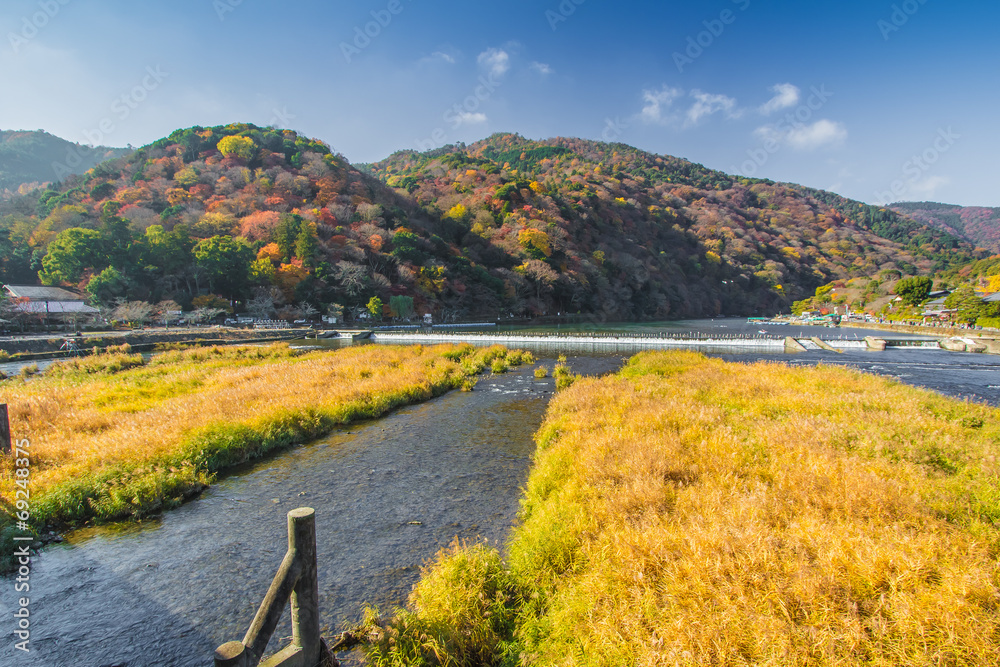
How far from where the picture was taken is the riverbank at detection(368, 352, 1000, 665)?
8.98ft

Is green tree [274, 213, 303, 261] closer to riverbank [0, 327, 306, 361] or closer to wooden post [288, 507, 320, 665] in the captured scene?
riverbank [0, 327, 306, 361]

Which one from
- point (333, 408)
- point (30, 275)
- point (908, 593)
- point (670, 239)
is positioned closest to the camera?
point (908, 593)

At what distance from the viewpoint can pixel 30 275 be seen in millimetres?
48469

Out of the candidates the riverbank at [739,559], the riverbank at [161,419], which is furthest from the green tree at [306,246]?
the riverbank at [739,559]

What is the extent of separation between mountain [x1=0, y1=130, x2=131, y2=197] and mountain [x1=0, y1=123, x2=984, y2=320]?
150 ft

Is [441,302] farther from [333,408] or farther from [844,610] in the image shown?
[844,610]

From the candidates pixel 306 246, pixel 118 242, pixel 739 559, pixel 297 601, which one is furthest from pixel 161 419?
pixel 118 242

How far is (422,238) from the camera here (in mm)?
70625

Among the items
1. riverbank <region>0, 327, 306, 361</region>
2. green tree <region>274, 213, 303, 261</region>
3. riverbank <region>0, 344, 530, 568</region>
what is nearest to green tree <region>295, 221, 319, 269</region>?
green tree <region>274, 213, 303, 261</region>

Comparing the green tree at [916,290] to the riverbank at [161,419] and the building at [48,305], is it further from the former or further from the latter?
the building at [48,305]

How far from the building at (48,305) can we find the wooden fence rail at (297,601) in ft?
161

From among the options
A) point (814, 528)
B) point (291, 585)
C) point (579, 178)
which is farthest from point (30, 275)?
point (579, 178)

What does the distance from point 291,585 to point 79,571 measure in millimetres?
5103

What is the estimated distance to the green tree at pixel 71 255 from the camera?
142 feet
